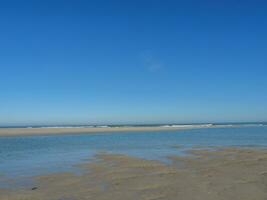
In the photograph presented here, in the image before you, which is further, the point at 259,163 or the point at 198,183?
the point at 259,163

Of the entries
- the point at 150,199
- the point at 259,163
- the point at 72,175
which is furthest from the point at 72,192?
the point at 259,163

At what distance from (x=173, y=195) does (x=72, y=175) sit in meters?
5.19

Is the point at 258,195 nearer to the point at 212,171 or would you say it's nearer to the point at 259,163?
the point at 212,171

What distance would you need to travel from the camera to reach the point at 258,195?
9.72 meters

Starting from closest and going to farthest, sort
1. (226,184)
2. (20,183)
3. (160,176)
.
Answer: (226,184) < (20,183) < (160,176)

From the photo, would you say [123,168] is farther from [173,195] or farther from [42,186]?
[173,195]

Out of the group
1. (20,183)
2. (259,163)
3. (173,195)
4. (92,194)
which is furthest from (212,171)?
(20,183)

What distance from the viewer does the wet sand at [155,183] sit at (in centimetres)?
984

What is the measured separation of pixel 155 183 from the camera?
38.1ft

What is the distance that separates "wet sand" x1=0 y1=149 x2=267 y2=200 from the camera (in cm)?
984

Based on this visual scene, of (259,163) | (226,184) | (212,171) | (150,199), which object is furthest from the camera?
(259,163)

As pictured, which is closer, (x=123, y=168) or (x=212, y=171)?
(x=212, y=171)

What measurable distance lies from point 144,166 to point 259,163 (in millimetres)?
5435

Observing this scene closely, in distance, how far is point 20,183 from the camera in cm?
1220
